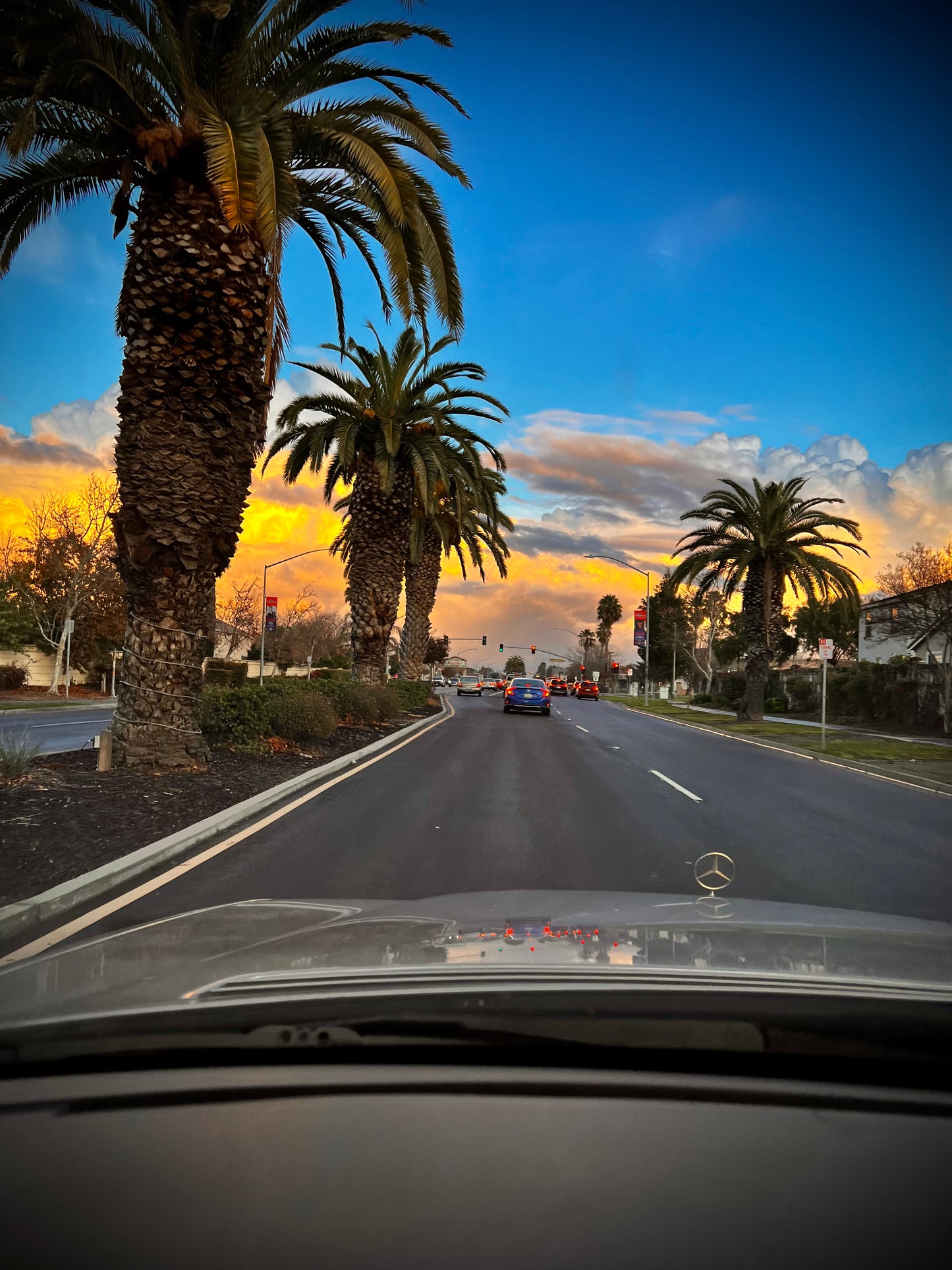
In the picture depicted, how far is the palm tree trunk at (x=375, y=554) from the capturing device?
77.6 feet

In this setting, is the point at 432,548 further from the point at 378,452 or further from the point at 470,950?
the point at 470,950

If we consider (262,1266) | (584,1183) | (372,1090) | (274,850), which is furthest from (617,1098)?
Answer: (274,850)

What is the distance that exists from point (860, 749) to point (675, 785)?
38.1 ft

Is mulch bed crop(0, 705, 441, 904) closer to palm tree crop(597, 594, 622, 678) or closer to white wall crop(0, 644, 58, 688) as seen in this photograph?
white wall crop(0, 644, 58, 688)

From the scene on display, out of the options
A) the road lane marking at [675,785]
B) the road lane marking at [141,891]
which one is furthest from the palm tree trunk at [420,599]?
the road lane marking at [141,891]

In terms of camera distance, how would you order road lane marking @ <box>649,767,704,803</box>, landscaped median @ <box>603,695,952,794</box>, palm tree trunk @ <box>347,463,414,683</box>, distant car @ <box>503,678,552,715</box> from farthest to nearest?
distant car @ <box>503,678,552,715</box> < palm tree trunk @ <box>347,463,414,683</box> < landscaped median @ <box>603,695,952,794</box> < road lane marking @ <box>649,767,704,803</box>

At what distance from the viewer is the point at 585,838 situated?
29.3 feet

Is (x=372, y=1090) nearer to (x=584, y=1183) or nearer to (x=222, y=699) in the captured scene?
(x=584, y=1183)

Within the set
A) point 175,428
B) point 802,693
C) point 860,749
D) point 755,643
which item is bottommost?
point 860,749

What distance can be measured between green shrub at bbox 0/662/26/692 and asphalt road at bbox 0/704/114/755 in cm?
867

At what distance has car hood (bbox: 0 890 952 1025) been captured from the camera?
2.31 meters

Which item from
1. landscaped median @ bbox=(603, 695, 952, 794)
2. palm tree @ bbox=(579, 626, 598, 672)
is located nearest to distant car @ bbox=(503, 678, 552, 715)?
landscaped median @ bbox=(603, 695, 952, 794)

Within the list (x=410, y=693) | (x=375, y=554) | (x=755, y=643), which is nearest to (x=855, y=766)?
(x=375, y=554)

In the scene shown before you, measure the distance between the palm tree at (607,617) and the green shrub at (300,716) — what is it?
382ft
